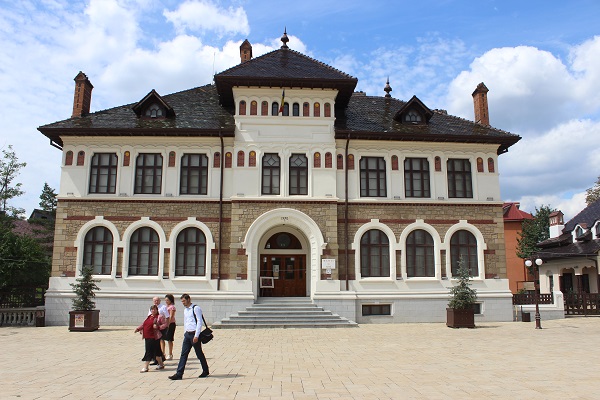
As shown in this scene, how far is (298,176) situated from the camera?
22562 mm

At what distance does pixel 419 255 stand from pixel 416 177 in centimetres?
391

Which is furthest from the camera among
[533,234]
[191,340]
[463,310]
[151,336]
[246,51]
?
[533,234]

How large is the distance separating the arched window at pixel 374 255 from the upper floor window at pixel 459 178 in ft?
14.3

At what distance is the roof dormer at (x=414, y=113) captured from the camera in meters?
24.8

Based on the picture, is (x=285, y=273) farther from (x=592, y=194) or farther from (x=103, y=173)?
(x=592, y=194)

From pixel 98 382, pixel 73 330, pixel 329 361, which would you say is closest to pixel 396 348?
pixel 329 361

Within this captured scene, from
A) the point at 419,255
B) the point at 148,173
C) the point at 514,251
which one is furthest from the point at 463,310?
the point at 514,251

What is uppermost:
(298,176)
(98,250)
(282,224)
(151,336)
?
(298,176)

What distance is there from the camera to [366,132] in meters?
22.9

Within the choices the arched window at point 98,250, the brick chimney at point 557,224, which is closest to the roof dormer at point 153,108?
the arched window at point 98,250

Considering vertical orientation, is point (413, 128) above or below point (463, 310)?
above

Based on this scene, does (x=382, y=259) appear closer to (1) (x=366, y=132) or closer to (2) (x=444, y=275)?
(2) (x=444, y=275)

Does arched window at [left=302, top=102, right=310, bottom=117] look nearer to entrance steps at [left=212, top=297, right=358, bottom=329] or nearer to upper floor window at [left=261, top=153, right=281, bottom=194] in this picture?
upper floor window at [left=261, top=153, right=281, bottom=194]

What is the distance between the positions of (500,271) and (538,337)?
6.49 metres
